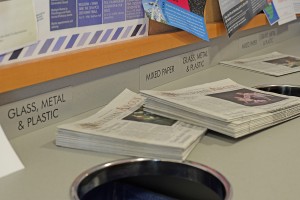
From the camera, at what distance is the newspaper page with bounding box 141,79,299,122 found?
0.96 metres

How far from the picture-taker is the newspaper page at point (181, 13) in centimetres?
123

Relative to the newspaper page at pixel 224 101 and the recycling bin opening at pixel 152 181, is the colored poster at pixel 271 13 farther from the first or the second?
the recycling bin opening at pixel 152 181

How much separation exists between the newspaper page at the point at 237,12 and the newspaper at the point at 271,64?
0.10 meters

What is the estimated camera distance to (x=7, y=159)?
2.62ft

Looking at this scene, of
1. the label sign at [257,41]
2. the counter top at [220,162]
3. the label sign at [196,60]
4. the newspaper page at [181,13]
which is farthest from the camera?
the label sign at [257,41]

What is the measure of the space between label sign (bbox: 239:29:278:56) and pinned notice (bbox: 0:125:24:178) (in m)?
1.05

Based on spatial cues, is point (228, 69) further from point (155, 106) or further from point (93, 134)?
point (93, 134)

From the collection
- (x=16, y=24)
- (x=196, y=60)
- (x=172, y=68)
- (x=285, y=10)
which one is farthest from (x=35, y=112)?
(x=285, y=10)

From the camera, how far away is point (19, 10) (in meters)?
0.91

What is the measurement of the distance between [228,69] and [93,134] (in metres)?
0.73

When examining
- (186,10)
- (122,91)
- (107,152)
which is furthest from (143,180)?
(186,10)

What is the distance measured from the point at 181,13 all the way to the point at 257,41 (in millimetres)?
563

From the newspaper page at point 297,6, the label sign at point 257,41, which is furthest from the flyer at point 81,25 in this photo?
the newspaper page at point 297,6

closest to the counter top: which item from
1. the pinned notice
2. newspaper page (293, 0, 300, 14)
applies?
the pinned notice
